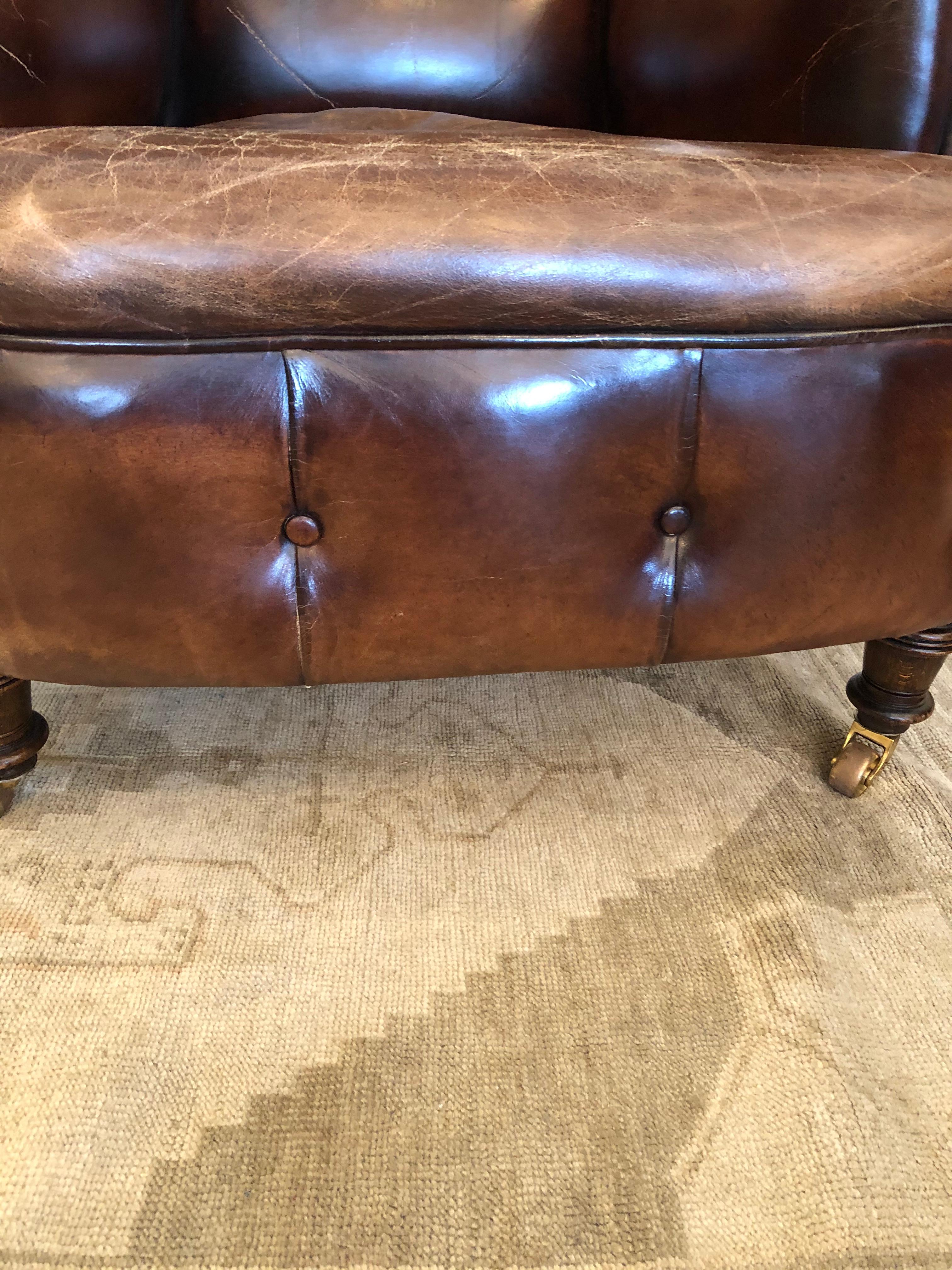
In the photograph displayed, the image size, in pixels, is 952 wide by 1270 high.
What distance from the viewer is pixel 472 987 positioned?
1.84 feet

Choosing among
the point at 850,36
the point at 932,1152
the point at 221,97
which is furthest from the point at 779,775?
the point at 221,97

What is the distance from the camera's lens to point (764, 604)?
58cm

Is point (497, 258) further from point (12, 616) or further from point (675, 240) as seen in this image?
point (12, 616)

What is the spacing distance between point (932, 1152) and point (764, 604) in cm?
31

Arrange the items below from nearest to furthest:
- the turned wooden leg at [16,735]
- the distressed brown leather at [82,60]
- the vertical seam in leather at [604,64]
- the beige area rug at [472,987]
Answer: the beige area rug at [472,987] < the turned wooden leg at [16,735] < the distressed brown leather at [82,60] < the vertical seam in leather at [604,64]

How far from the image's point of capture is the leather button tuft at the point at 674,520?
1.79 ft

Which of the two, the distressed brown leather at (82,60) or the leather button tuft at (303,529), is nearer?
the leather button tuft at (303,529)

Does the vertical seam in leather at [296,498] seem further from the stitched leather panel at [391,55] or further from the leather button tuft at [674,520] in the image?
the stitched leather panel at [391,55]

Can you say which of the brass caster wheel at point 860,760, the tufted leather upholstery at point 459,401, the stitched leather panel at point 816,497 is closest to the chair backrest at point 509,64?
the tufted leather upholstery at point 459,401

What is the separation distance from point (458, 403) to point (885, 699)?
413 millimetres

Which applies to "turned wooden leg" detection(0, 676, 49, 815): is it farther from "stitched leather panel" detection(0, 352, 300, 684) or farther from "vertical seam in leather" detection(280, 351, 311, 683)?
"vertical seam in leather" detection(280, 351, 311, 683)

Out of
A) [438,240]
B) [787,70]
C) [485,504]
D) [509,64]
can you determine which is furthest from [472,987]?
[509,64]

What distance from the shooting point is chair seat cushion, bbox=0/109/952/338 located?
46 cm

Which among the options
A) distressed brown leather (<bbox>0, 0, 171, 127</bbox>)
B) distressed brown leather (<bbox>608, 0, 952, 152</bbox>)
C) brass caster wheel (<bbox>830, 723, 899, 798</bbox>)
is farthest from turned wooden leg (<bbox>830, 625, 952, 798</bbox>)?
distressed brown leather (<bbox>0, 0, 171, 127</bbox>)
